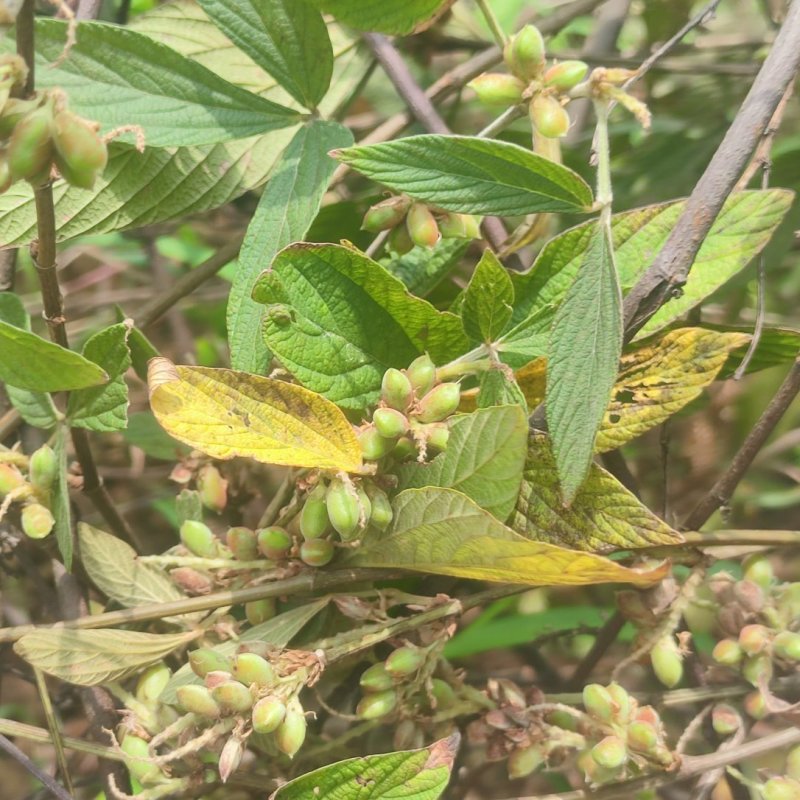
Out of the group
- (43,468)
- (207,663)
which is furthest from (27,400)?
(207,663)

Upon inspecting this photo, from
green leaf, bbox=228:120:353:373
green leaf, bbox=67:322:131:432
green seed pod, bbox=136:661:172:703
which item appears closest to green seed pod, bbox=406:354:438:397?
green leaf, bbox=228:120:353:373

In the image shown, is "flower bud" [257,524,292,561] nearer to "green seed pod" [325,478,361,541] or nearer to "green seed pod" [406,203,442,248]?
"green seed pod" [325,478,361,541]

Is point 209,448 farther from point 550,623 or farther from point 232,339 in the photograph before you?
point 550,623

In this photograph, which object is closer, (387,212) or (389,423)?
(389,423)

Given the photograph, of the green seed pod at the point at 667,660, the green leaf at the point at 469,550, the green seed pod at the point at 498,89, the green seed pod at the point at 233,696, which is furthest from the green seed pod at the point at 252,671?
the green seed pod at the point at 498,89

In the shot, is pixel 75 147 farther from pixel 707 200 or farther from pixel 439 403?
pixel 707 200

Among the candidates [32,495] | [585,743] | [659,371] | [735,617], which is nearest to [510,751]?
[585,743]

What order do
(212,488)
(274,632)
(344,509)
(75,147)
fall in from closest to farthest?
(75,147)
(344,509)
(274,632)
(212,488)

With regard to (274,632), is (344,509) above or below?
above
